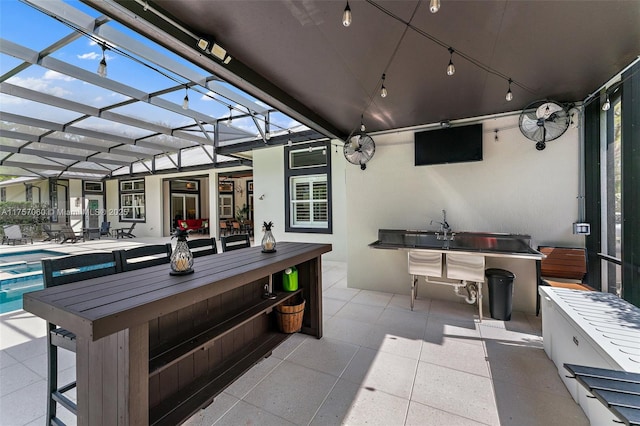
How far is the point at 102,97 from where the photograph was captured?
445 centimetres

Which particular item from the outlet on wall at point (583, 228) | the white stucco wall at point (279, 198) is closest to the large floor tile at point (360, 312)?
the outlet on wall at point (583, 228)

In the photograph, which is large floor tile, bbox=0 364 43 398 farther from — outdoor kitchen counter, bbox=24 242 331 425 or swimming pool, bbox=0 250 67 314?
swimming pool, bbox=0 250 67 314

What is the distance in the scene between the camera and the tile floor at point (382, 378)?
1.70m

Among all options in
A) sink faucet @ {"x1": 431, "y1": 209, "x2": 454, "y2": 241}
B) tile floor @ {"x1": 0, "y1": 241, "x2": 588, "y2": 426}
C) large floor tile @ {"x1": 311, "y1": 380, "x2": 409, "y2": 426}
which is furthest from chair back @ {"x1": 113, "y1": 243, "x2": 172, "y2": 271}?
sink faucet @ {"x1": 431, "y1": 209, "x2": 454, "y2": 241}

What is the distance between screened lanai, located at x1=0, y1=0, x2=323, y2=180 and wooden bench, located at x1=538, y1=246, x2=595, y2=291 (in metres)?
4.19

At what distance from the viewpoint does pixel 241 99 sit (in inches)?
173

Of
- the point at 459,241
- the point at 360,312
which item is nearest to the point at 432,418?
the point at 360,312

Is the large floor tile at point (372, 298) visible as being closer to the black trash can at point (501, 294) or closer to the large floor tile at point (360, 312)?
the large floor tile at point (360, 312)

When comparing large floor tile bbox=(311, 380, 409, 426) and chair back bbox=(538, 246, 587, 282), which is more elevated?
chair back bbox=(538, 246, 587, 282)

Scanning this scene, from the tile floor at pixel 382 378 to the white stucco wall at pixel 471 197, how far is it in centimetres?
111

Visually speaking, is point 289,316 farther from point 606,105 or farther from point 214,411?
point 606,105

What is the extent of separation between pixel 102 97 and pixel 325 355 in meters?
5.53

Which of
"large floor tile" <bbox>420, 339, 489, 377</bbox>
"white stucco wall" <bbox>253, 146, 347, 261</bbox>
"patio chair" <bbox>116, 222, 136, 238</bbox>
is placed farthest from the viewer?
"patio chair" <bbox>116, 222, 136, 238</bbox>

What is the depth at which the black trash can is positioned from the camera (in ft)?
10.1
